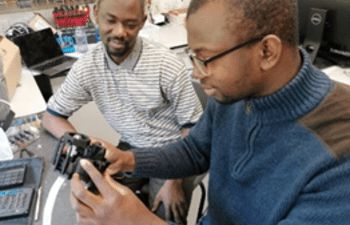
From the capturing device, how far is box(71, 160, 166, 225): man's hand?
80 cm

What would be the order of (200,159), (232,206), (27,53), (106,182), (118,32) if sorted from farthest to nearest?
1. (27,53)
2. (118,32)
3. (200,159)
4. (232,206)
5. (106,182)

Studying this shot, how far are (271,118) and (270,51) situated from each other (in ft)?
0.49

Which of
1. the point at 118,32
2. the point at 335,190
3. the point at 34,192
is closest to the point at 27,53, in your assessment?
the point at 118,32

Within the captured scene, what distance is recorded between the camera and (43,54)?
87.6 inches

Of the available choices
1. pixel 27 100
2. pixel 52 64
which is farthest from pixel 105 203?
pixel 52 64

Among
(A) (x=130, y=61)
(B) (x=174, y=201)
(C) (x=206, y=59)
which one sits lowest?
(B) (x=174, y=201)

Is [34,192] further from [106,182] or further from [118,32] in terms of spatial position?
[118,32]

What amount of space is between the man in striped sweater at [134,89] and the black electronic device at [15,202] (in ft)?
1.08

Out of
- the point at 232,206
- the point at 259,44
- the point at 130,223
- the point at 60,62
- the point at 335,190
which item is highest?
the point at 259,44

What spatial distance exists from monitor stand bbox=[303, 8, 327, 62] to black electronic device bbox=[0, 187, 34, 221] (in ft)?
4.94

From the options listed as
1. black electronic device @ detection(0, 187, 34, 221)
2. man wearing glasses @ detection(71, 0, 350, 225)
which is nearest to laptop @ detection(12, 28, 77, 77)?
black electronic device @ detection(0, 187, 34, 221)

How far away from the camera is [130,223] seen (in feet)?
2.67

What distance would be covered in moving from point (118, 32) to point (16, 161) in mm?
556

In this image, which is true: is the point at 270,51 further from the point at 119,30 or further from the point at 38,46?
the point at 38,46
